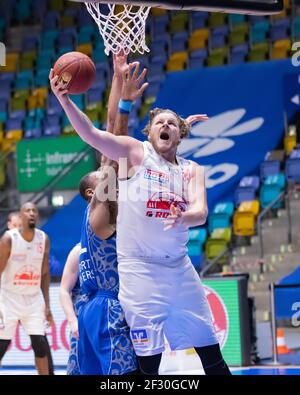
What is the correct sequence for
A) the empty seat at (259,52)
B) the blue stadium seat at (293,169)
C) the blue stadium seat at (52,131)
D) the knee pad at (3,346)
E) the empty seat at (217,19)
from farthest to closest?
the empty seat at (217,19)
the blue stadium seat at (52,131)
the empty seat at (259,52)
the blue stadium seat at (293,169)
the knee pad at (3,346)

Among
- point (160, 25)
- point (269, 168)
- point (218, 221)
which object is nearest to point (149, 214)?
point (218, 221)

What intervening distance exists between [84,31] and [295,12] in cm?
529

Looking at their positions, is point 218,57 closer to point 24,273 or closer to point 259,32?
point 259,32

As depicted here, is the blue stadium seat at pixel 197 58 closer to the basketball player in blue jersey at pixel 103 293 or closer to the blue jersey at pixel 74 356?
the basketball player in blue jersey at pixel 103 293

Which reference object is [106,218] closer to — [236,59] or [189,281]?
[189,281]

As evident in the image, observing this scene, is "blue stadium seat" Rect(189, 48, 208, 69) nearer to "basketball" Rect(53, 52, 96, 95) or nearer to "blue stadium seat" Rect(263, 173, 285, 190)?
"blue stadium seat" Rect(263, 173, 285, 190)

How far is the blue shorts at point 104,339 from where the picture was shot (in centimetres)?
523

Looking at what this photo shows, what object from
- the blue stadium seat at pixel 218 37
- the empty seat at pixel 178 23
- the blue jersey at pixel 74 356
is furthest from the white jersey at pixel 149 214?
the empty seat at pixel 178 23

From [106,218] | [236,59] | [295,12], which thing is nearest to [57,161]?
[236,59]

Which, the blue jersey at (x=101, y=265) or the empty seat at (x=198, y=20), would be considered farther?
the empty seat at (x=198, y=20)

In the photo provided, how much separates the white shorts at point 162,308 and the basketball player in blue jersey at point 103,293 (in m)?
0.17

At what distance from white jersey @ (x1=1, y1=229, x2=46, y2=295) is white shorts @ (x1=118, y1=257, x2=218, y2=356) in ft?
14.8

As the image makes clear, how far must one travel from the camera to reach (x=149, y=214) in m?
5.12
